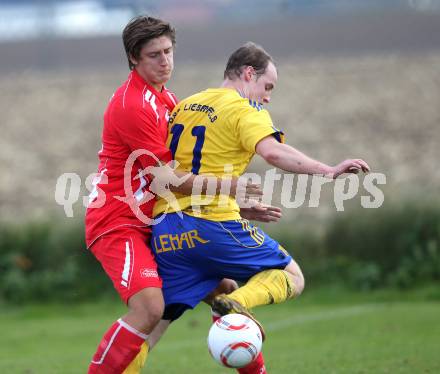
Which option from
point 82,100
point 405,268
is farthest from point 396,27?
point 405,268

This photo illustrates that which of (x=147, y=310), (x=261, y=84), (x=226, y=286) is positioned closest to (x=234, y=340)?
(x=147, y=310)

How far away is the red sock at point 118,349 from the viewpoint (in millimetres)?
5703

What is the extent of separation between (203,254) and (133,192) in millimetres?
627

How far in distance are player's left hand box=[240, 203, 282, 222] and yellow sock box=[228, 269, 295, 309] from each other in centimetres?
42

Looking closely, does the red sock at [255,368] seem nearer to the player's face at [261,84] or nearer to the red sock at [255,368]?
the red sock at [255,368]

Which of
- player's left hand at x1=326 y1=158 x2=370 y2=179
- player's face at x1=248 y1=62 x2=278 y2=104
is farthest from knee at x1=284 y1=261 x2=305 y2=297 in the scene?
player's face at x1=248 y1=62 x2=278 y2=104

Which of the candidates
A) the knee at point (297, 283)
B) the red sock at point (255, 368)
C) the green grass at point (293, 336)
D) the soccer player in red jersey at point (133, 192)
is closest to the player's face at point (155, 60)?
the soccer player in red jersey at point (133, 192)

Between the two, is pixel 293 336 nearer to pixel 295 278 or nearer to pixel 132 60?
pixel 295 278

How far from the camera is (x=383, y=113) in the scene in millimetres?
20047

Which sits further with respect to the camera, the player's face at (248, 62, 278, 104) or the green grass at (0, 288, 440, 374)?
the green grass at (0, 288, 440, 374)

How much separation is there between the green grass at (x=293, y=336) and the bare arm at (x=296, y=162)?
2.71 metres

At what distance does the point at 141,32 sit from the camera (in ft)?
19.6

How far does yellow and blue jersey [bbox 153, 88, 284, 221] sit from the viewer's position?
5.71 metres

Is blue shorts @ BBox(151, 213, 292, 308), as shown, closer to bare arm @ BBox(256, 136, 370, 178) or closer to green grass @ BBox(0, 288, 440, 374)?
bare arm @ BBox(256, 136, 370, 178)
